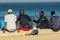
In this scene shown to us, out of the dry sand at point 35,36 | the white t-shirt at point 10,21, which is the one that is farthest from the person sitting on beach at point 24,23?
the white t-shirt at point 10,21

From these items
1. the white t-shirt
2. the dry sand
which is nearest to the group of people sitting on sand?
the white t-shirt

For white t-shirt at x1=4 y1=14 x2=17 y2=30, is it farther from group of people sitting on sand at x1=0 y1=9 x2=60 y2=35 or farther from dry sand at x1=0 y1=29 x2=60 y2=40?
dry sand at x1=0 y1=29 x2=60 y2=40

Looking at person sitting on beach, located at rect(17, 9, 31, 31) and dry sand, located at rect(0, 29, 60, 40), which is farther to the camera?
person sitting on beach, located at rect(17, 9, 31, 31)

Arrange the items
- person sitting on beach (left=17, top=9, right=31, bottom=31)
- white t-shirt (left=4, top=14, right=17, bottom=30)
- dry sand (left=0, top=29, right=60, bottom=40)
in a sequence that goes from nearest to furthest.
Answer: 1. dry sand (left=0, top=29, right=60, bottom=40)
2. white t-shirt (left=4, top=14, right=17, bottom=30)
3. person sitting on beach (left=17, top=9, right=31, bottom=31)

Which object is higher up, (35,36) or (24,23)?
(24,23)

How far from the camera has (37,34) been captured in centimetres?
1037

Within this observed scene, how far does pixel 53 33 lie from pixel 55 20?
1.90ft

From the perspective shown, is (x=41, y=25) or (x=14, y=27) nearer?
(x=14, y=27)

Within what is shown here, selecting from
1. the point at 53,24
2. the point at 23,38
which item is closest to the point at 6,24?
the point at 23,38

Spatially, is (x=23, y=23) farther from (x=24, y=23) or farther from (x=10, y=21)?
(x=10, y=21)

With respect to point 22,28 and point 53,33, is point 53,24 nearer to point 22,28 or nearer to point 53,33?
point 53,33

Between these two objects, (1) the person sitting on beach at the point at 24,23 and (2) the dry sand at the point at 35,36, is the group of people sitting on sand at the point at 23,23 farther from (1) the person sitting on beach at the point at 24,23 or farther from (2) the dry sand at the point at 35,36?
(2) the dry sand at the point at 35,36

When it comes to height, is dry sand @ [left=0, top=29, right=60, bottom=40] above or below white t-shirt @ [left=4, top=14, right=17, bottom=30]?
below

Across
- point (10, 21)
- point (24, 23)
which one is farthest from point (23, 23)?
point (10, 21)
